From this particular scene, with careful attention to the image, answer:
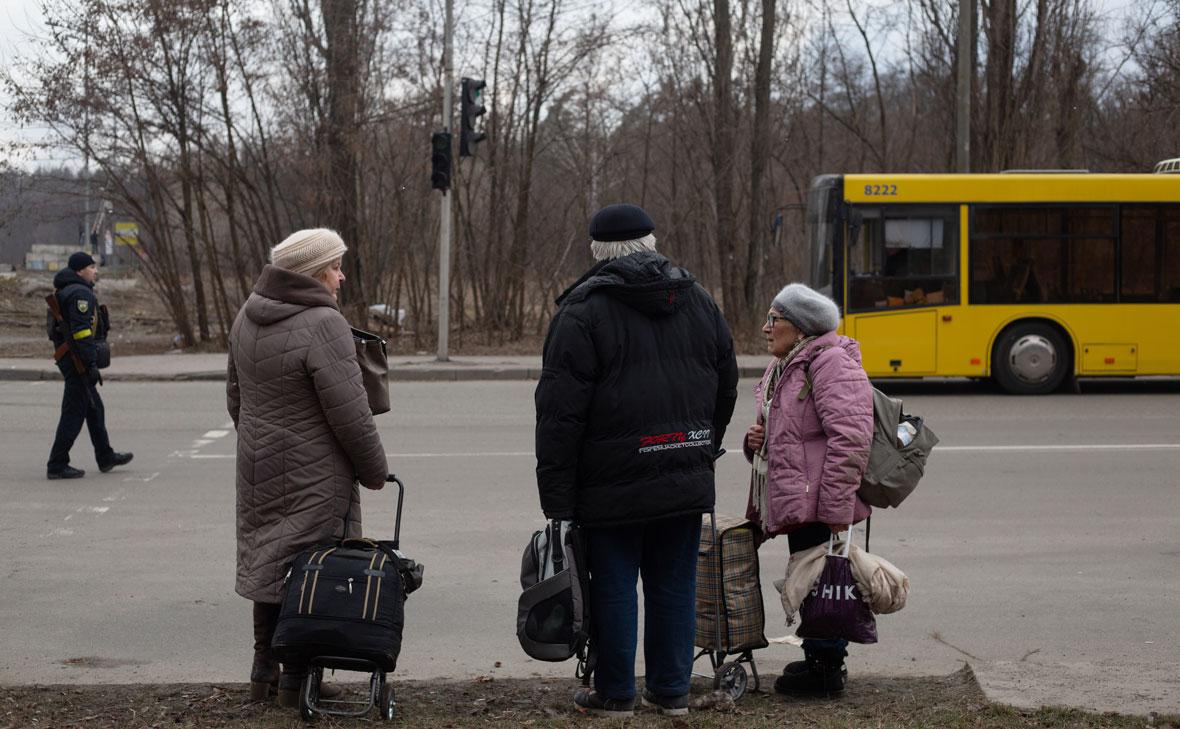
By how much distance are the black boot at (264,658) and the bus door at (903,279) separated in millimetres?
12956

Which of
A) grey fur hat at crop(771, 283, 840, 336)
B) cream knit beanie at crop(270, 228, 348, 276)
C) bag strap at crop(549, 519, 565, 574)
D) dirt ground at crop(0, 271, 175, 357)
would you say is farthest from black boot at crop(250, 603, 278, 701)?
dirt ground at crop(0, 271, 175, 357)

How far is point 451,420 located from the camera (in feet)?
47.6

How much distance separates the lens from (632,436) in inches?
173

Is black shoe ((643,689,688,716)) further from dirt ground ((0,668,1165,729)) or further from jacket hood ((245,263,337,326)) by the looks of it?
jacket hood ((245,263,337,326))

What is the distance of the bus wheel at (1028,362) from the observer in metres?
16.9

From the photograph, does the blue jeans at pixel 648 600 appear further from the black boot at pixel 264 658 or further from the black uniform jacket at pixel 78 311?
the black uniform jacket at pixel 78 311

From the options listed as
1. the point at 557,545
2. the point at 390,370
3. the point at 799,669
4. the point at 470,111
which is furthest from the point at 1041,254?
the point at 557,545

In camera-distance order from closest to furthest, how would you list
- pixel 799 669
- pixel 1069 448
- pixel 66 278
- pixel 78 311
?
pixel 799 669, pixel 78 311, pixel 66 278, pixel 1069 448

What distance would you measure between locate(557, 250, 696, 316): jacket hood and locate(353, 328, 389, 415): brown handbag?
2.70 feet

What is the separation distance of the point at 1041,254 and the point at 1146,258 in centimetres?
133

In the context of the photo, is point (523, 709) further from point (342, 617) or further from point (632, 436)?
point (632, 436)

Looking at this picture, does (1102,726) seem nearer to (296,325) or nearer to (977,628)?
(977,628)

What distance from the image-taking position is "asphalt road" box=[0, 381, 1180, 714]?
572 centimetres

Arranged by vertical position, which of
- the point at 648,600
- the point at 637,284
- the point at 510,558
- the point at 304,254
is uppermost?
the point at 304,254
